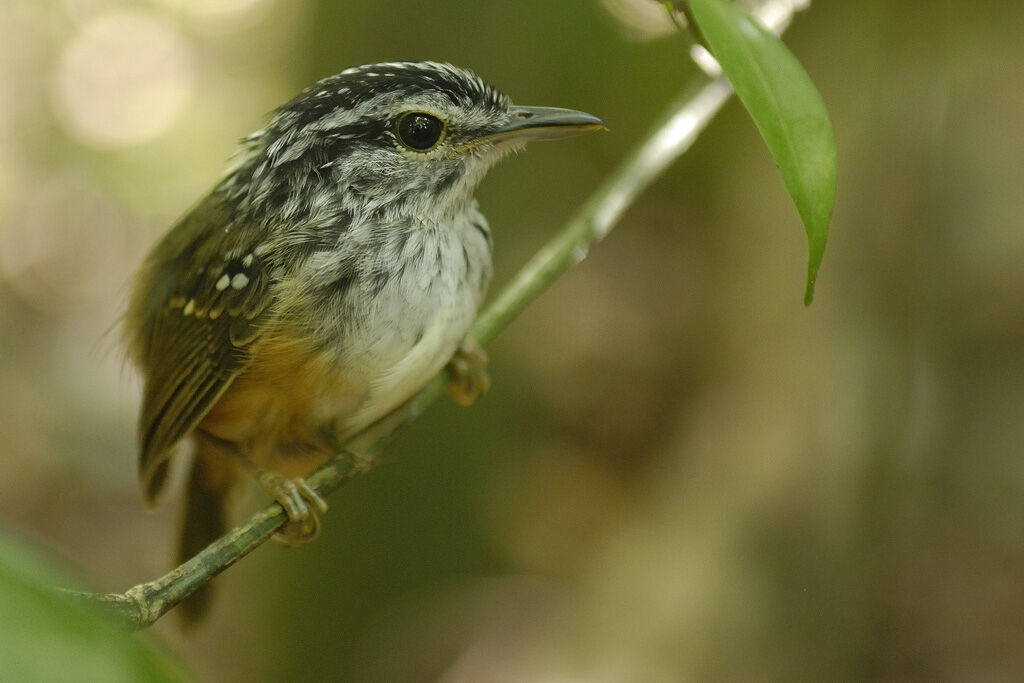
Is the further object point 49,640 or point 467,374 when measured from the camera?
point 467,374

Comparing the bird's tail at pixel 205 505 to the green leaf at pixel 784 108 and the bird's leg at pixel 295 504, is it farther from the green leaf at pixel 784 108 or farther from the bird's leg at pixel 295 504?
the green leaf at pixel 784 108

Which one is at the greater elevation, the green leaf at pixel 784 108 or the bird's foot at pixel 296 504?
the green leaf at pixel 784 108

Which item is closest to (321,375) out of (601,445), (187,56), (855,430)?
(855,430)

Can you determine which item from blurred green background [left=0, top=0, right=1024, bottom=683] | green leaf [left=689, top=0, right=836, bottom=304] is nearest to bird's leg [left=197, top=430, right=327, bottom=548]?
blurred green background [left=0, top=0, right=1024, bottom=683]

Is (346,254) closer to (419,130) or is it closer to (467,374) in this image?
(419,130)

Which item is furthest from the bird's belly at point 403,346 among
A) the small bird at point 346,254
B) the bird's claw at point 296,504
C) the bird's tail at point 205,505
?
the bird's tail at point 205,505

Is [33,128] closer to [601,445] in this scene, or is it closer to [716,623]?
[601,445]

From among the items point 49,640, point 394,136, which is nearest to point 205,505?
point 394,136

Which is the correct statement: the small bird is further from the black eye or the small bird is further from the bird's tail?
the bird's tail
